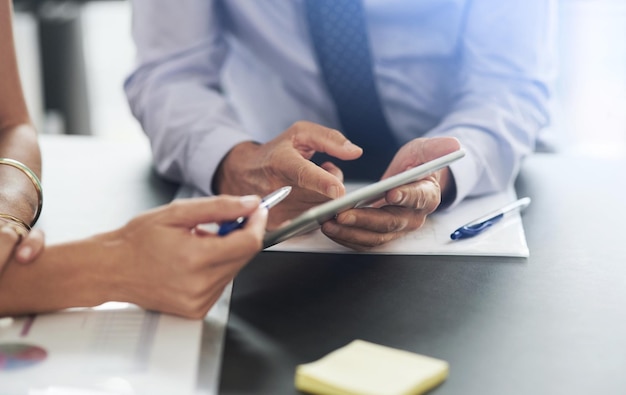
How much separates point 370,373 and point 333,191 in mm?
305

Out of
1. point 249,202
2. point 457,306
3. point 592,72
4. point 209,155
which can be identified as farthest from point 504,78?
point 592,72

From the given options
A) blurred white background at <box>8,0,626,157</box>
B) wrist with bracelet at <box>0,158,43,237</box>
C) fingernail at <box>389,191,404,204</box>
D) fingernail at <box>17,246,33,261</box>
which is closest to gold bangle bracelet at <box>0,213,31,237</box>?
wrist with bracelet at <box>0,158,43,237</box>

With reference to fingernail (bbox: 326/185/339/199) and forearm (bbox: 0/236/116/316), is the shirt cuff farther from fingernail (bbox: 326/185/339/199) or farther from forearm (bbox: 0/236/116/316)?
forearm (bbox: 0/236/116/316)

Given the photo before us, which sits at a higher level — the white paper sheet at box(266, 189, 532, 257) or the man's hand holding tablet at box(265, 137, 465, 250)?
the man's hand holding tablet at box(265, 137, 465, 250)

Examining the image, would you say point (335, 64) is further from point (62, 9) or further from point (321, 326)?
point (62, 9)

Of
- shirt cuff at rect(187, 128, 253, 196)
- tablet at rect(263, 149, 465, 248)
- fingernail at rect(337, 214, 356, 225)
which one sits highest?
tablet at rect(263, 149, 465, 248)

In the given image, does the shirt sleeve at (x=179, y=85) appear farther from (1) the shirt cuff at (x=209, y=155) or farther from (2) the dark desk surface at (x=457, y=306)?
(2) the dark desk surface at (x=457, y=306)

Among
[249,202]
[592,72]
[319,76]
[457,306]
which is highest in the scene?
[249,202]

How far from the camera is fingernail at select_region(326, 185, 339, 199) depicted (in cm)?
92

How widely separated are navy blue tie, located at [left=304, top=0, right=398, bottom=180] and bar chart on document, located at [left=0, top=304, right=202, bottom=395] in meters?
0.52

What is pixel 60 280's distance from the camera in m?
0.78

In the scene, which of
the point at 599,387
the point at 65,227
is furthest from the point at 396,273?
the point at 65,227

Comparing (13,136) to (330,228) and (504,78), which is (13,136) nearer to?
(330,228)

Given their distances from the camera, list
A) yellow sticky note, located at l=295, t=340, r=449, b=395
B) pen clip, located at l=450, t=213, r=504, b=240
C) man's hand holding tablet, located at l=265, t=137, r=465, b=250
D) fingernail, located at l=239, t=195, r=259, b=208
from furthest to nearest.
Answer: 1. pen clip, located at l=450, t=213, r=504, b=240
2. man's hand holding tablet, located at l=265, t=137, r=465, b=250
3. fingernail, located at l=239, t=195, r=259, b=208
4. yellow sticky note, located at l=295, t=340, r=449, b=395
